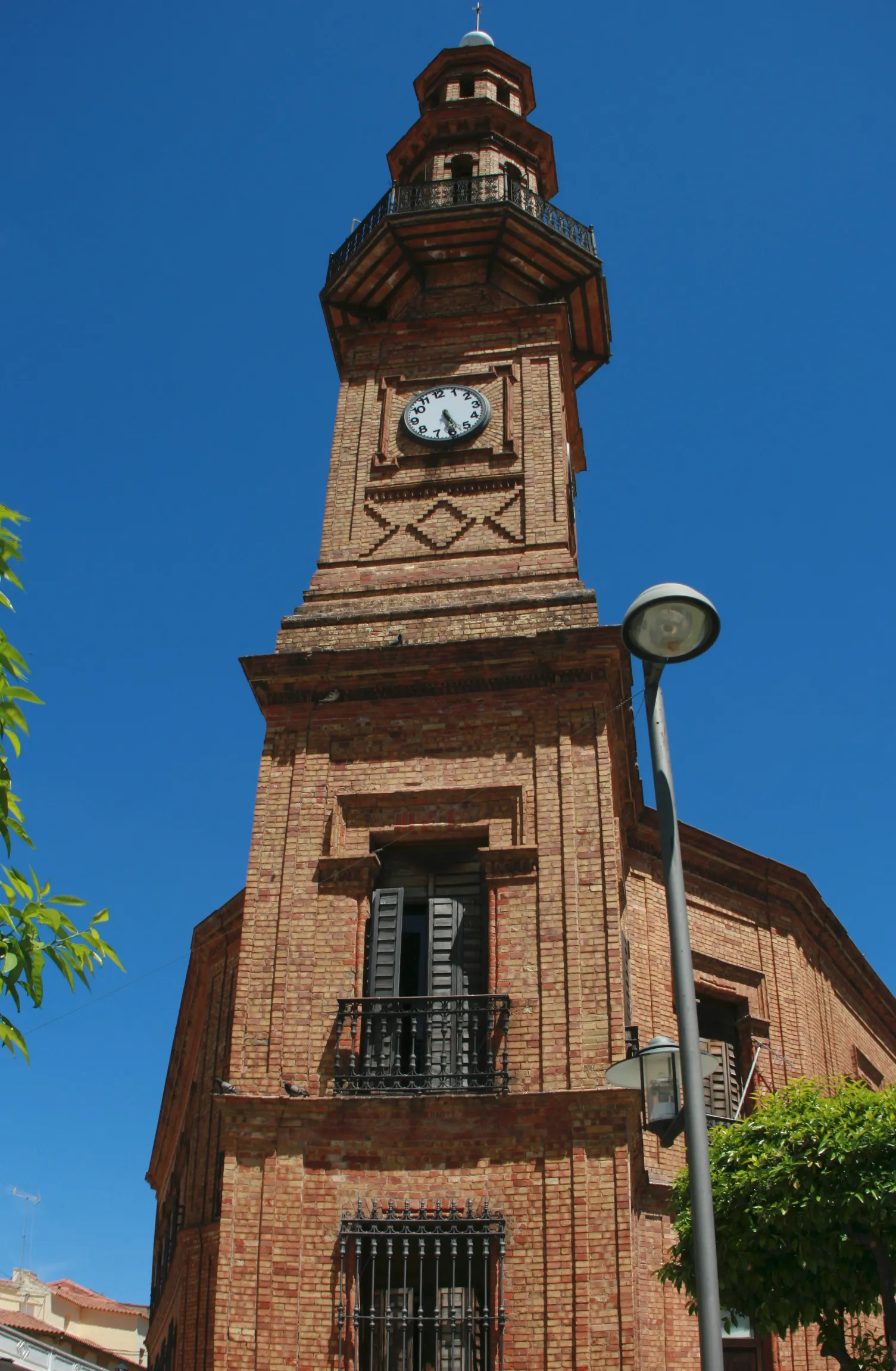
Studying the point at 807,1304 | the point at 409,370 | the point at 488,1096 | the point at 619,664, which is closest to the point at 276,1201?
the point at 488,1096

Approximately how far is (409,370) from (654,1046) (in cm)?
1213

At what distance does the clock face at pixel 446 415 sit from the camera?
55.3 feet

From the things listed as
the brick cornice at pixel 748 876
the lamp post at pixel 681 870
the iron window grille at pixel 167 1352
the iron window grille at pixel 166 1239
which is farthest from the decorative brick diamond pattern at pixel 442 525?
the iron window grille at pixel 167 1352

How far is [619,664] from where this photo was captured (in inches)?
537

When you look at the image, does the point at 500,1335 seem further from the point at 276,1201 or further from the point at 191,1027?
the point at 191,1027

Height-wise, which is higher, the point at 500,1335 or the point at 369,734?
the point at 369,734

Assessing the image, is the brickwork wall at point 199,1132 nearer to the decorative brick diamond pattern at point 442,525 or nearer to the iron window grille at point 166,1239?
the iron window grille at point 166,1239

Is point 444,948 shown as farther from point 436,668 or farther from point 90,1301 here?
point 90,1301

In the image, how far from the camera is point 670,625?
7.66 metres

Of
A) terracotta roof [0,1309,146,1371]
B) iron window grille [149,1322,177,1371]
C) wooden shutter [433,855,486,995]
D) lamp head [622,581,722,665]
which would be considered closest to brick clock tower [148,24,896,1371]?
wooden shutter [433,855,486,995]

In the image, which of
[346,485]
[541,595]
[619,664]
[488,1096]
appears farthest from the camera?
[346,485]

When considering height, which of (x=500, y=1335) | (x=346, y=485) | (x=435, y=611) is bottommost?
(x=500, y=1335)

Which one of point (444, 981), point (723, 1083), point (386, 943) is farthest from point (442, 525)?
point (723, 1083)

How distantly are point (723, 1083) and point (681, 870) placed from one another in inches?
370
